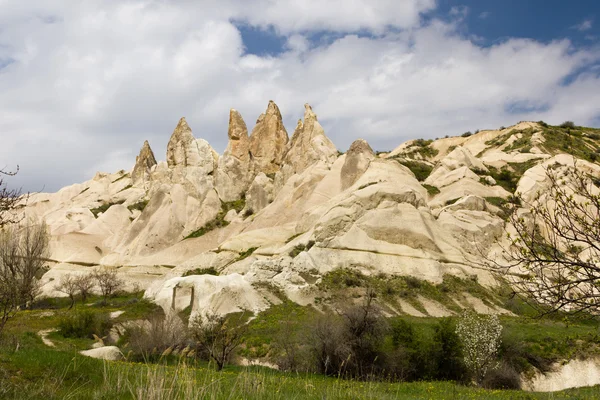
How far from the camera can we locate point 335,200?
191 ft

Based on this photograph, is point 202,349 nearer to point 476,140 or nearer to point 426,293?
point 426,293

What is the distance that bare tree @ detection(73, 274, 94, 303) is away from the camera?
186ft

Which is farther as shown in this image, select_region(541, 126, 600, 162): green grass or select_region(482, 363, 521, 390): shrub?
select_region(541, 126, 600, 162): green grass

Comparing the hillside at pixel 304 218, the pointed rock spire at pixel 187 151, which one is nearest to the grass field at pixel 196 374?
the hillside at pixel 304 218

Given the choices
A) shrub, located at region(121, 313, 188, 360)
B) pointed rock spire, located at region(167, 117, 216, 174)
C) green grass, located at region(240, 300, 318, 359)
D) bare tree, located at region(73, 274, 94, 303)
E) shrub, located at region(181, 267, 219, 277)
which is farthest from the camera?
pointed rock spire, located at region(167, 117, 216, 174)

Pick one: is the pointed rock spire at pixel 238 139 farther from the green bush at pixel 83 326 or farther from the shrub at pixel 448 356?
the shrub at pixel 448 356

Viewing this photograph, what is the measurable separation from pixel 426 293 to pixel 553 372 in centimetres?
→ 1379

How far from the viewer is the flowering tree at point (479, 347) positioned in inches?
1020

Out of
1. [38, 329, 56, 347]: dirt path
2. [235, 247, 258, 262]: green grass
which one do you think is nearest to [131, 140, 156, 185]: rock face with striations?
[235, 247, 258, 262]: green grass

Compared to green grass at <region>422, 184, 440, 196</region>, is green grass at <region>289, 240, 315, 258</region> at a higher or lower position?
lower

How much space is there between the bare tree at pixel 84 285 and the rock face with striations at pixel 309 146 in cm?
3713

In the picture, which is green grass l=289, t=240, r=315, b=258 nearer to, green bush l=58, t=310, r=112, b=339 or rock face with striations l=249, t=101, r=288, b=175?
green bush l=58, t=310, r=112, b=339

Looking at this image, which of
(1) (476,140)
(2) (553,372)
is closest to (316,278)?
(2) (553,372)

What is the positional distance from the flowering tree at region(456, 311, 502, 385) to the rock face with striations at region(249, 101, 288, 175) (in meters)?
67.9
